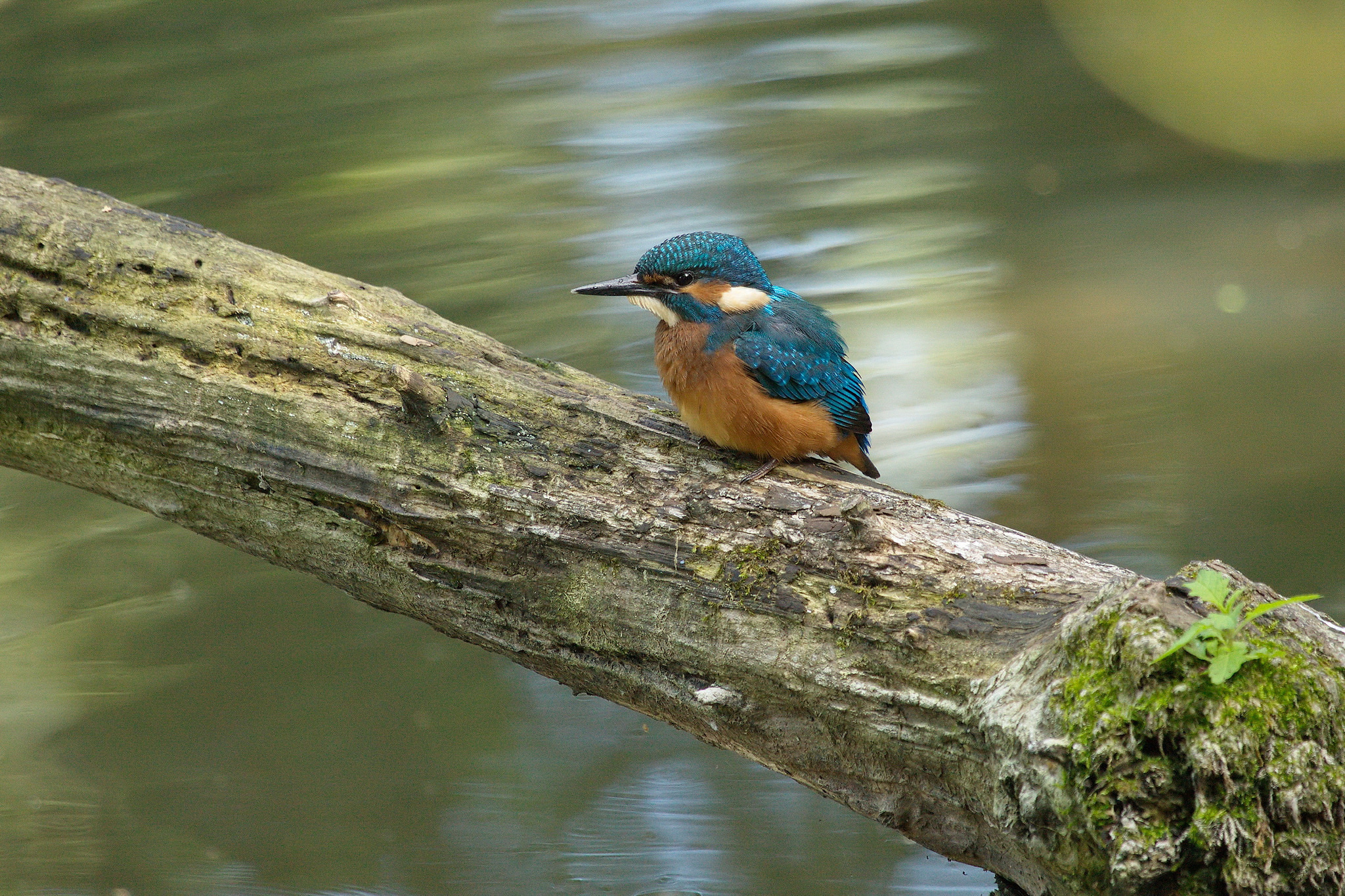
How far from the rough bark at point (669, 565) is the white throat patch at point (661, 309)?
0.24 m

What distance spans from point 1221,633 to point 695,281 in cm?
168

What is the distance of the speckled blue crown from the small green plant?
61.8 inches

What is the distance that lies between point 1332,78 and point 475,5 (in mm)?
6449

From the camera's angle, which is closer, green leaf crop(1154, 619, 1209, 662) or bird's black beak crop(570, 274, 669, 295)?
green leaf crop(1154, 619, 1209, 662)

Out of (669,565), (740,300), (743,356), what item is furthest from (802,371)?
(669,565)

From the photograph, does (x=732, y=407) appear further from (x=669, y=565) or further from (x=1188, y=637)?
(x=1188, y=637)

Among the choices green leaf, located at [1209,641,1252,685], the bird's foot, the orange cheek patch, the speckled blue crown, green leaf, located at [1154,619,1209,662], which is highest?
the speckled blue crown

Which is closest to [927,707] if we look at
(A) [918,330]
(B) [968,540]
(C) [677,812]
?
(B) [968,540]

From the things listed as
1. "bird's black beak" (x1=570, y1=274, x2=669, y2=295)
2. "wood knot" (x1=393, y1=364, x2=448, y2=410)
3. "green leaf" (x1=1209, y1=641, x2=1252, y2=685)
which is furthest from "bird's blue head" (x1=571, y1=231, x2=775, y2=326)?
"green leaf" (x1=1209, y1=641, x2=1252, y2=685)

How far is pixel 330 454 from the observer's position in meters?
2.63

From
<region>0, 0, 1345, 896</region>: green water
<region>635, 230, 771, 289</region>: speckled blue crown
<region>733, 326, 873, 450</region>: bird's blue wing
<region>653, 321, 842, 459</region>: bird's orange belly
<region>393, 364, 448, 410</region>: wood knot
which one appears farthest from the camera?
<region>0, 0, 1345, 896</region>: green water

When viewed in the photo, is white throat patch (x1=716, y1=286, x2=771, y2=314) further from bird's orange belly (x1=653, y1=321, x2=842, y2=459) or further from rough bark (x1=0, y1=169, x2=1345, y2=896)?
rough bark (x1=0, y1=169, x2=1345, y2=896)

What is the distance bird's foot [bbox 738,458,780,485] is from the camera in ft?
8.50

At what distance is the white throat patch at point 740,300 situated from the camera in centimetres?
302
